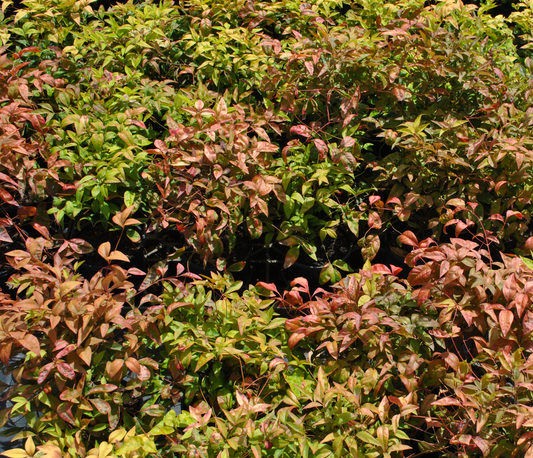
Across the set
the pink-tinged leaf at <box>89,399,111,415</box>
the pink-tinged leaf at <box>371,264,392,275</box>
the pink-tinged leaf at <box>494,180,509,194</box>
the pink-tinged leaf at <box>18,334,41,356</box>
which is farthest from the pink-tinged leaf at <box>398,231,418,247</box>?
the pink-tinged leaf at <box>18,334,41,356</box>

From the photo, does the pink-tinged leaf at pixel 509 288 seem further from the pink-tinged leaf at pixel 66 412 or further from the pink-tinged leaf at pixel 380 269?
the pink-tinged leaf at pixel 66 412

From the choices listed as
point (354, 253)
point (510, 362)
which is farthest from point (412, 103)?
point (510, 362)

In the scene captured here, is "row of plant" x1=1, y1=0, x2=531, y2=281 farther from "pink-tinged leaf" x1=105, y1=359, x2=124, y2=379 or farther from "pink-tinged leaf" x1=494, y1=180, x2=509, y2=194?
"pink-tinged leaf" x1=105, y1=359, x2=124, y2=379

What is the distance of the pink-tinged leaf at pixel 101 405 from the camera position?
1.40m

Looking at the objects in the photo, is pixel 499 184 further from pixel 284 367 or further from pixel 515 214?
pixel 284 367

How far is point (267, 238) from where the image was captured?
81.3 inches

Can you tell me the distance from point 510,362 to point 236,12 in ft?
7.07

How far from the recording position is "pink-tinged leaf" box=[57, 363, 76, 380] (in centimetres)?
135

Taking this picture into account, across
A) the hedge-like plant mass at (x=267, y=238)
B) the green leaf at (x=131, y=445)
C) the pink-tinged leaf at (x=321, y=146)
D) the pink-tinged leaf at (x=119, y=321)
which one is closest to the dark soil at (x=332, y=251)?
the hedge-like plant mass at (x=267, y=238)

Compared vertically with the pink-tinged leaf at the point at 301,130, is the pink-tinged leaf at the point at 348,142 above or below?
below

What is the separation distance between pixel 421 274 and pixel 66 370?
1.07m

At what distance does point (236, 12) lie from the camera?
8.77ft

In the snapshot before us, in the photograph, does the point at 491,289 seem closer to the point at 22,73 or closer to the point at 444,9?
the point at 444,9

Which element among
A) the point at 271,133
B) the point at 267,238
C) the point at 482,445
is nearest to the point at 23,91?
the point at 271,133
